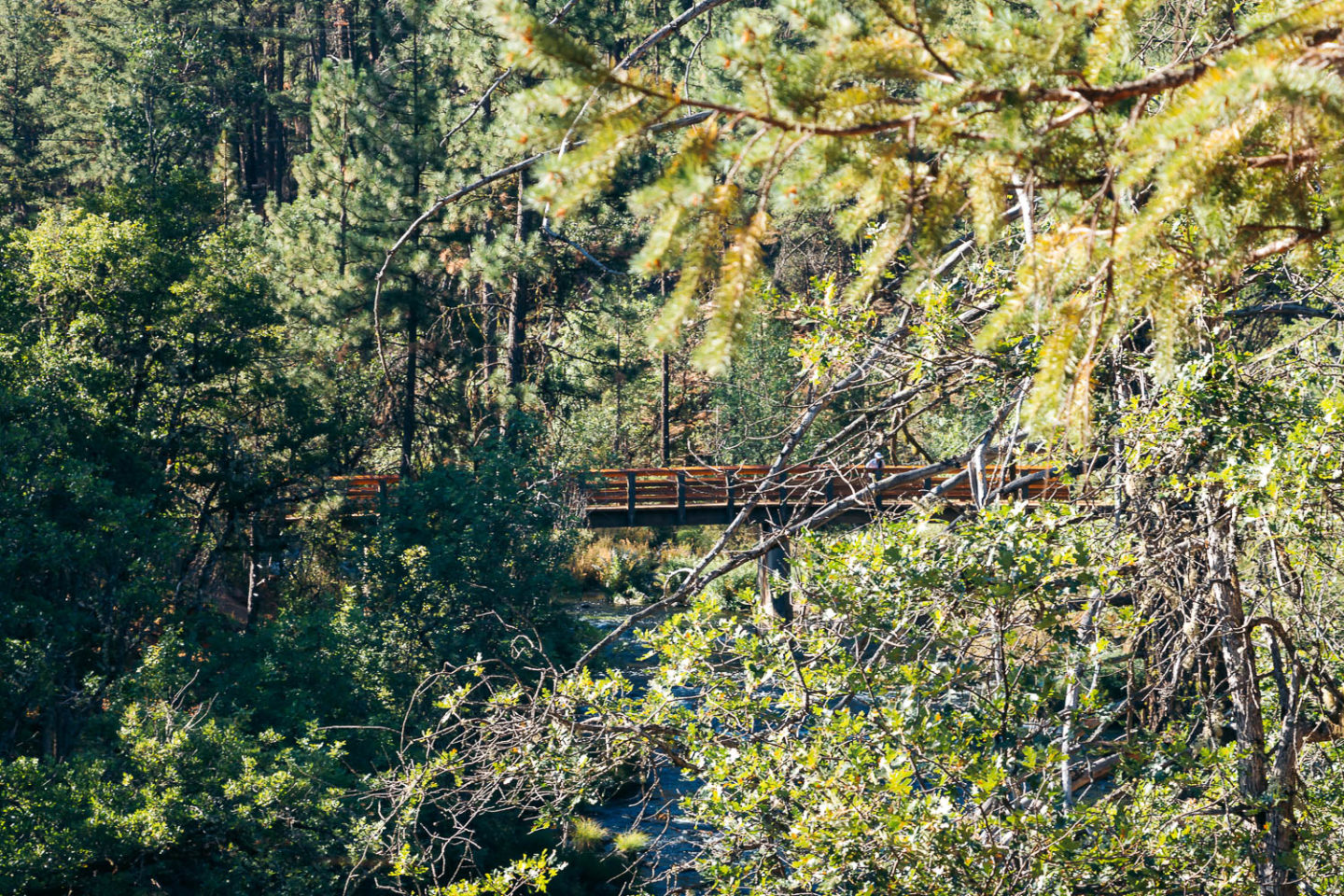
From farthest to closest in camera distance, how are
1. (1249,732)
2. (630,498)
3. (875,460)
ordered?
(630,498) < (875,460) < (1249,732)

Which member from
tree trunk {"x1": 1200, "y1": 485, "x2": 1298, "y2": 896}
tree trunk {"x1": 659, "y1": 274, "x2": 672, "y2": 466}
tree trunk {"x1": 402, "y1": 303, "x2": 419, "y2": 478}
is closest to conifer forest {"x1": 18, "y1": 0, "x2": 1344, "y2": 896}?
tree trunk {"x1": 1200, "y1": 485, "x2": 1298, "y2": 896}

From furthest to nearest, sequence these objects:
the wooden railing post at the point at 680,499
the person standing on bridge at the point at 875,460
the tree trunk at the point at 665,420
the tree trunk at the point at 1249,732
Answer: the tree trunk at the point at 665,420 → the wooden railing post at the point at 680,499 → the person standing on bridge at the point at 875,460 → the tree trunk at the point at 1249,732

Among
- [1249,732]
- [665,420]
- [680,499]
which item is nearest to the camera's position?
[1249,732]

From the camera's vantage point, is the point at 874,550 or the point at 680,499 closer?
the point at 874,550

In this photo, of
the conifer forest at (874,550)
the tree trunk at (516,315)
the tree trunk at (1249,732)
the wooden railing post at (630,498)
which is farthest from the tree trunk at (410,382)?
the tree trunk at (1249,732)

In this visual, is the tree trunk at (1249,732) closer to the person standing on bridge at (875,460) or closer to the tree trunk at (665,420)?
the person standing on bridge at (875,460)

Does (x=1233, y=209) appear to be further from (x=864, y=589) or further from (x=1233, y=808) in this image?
(x=1233, y=808)

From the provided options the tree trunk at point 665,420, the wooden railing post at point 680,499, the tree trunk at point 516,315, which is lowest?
the wooden railing post at point 680,499

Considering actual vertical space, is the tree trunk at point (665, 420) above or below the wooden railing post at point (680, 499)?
→ above

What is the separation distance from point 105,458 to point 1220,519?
465 inches

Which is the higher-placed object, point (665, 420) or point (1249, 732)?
point (665, 420)

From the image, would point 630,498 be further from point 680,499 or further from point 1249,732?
point 1249,732

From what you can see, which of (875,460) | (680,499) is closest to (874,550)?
(875,460)

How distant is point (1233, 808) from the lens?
330cm
